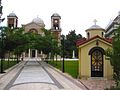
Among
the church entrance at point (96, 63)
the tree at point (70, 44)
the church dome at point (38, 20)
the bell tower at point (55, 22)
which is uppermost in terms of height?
the church dome at point (38, 20)

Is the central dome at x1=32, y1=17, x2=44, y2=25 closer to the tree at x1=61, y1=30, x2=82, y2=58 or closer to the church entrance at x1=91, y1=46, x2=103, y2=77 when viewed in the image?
the tree at x1=61, y1=30, x2=82, y2=58

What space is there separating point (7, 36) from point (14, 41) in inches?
41.2

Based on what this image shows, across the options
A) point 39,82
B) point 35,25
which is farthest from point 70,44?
point 39,82

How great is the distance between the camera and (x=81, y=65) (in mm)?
25859

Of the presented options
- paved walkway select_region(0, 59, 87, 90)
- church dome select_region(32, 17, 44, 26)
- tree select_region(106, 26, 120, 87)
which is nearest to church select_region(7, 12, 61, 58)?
church dome select_region(32, 17, 44, 26)

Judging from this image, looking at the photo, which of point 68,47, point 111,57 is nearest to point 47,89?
point 111,57

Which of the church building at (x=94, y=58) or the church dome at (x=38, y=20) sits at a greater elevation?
the church dome at (x=38, y=20)

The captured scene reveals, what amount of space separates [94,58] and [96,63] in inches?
16.1

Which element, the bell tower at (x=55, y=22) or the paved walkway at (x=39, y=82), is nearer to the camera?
the paved walkway at (x=39, y=82)

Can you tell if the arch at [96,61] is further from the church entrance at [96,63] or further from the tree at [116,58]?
the tree at [116,58]

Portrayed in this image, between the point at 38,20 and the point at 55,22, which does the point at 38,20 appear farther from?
the point at 55,22

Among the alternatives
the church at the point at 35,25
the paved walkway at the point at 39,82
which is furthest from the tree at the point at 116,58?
the church at the point at 35,25

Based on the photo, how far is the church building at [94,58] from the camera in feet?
82.8

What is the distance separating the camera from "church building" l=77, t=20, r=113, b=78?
25250mm
